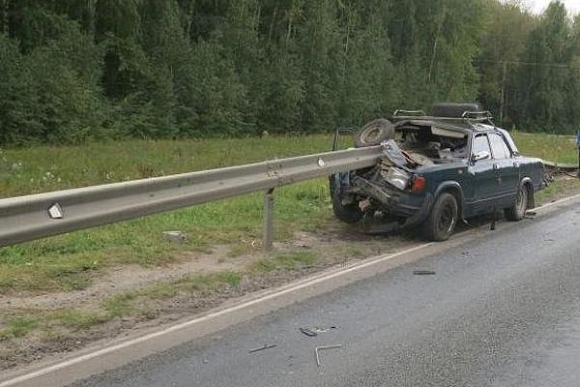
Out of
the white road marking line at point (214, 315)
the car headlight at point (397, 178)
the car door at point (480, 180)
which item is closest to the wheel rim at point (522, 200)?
the car door at point (480, 180)

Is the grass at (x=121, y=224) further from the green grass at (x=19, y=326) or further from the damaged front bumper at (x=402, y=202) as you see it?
the damaged front bumper at (x=402, y=202)

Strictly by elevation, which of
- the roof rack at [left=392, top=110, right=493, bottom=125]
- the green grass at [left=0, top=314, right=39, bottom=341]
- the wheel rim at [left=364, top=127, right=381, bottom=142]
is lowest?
the green grass at [left=0, top=314, right=39, bottom=341]

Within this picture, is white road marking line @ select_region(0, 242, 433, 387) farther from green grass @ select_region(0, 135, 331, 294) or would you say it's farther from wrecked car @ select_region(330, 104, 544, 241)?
green grass @ select_region(0, 135, 331, 294)

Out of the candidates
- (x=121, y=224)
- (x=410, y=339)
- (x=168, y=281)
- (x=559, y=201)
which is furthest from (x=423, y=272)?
(x=559, y=201)

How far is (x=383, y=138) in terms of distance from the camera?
34.6 feet

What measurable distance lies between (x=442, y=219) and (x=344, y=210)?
4.59 ft

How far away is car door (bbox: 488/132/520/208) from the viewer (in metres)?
11.4

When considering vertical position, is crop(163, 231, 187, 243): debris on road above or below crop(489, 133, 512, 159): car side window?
below

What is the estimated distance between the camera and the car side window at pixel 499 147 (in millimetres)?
11484

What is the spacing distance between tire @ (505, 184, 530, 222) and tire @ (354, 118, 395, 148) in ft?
8.98

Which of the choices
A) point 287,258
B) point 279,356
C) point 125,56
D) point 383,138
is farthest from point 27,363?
point 125,56

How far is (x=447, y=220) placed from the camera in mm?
10258

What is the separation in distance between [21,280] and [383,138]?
18.4 feet

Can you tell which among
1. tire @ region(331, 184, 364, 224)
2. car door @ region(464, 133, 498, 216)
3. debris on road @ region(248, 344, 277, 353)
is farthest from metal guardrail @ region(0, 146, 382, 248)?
debris on road @ region(248, 344, 277, 353)
